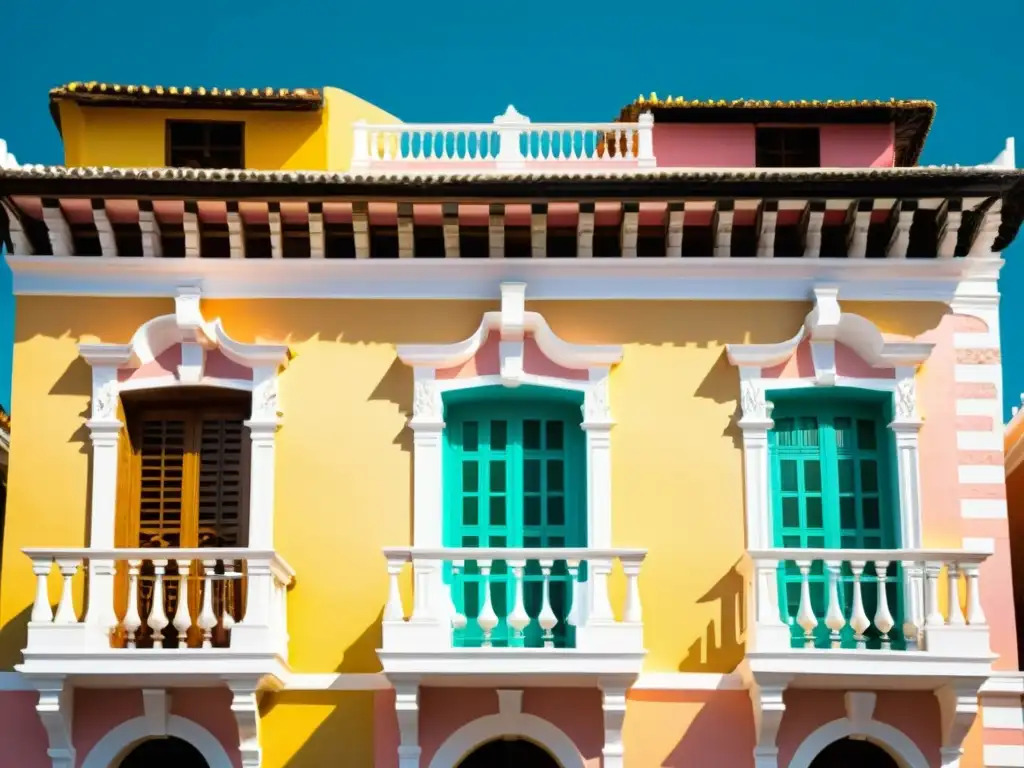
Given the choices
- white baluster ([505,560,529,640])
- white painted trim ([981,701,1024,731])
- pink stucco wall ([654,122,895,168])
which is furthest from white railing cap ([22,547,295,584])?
pink stucco wall ([654,122,895,168])

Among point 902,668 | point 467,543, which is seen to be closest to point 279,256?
point 467,543

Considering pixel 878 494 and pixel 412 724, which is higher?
pixel 878 494

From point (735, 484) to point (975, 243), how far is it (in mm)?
3389

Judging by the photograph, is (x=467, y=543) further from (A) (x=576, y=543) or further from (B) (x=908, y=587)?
(B) (x=908, y=587)

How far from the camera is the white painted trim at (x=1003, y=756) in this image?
53.0 ft

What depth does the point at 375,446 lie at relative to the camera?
55.3 ft

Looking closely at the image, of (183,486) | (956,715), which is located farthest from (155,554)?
(956,715)

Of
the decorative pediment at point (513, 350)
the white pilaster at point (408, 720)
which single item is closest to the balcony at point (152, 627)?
the white pilaster at point (408, 720)

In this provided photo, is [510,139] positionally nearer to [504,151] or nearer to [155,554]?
[504,151]

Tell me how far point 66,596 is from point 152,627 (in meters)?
0.80

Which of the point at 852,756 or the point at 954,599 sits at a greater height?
the point at 954,599

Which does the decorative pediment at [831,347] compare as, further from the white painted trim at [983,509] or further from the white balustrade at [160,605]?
the white balustrade at [160,605]

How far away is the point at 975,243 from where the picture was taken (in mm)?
17281

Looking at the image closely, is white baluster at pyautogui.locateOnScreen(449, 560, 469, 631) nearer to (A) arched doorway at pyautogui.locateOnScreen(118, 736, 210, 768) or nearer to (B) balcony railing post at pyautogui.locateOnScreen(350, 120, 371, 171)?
(A) arched doorway at pyautogui.locateOnScreen(118, 736, 210, 768)
